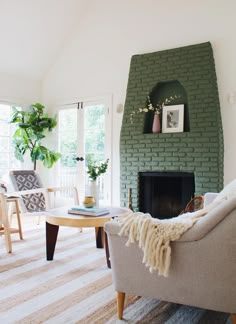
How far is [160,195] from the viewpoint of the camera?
4887 mm

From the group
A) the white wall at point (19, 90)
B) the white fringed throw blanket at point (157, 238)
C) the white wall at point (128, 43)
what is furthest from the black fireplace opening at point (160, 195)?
the white fringed throw blanket at point (157, 238)

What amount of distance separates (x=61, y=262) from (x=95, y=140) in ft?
9.36

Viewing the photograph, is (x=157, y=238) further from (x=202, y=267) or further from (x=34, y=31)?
(x=34, y=31)

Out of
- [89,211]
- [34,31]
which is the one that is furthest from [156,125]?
[34,31]

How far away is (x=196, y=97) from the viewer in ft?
14.3

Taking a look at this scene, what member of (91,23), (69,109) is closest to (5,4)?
(91,23)

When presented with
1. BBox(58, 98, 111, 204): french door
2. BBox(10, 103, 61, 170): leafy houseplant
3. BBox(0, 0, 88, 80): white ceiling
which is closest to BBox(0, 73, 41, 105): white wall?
BBox(0, 0, 88, 80): white ceiling

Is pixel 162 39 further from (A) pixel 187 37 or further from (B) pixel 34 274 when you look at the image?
(B) pixel 34 274

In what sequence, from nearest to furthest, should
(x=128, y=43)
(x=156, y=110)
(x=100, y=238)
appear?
1. (x=100, y=238)
2. (x=156, y=110)
3. (x=128, y=43)

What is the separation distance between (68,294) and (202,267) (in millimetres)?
1093

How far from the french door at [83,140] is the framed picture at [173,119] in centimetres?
103

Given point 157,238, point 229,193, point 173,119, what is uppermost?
point 173,119

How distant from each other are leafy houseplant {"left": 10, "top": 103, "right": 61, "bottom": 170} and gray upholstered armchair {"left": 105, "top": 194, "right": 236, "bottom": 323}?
13.0ft

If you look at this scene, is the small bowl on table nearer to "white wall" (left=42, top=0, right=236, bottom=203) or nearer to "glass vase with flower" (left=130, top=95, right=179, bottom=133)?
"glass vase with flower" (left=130, top=95, right=179, bottom=133)
